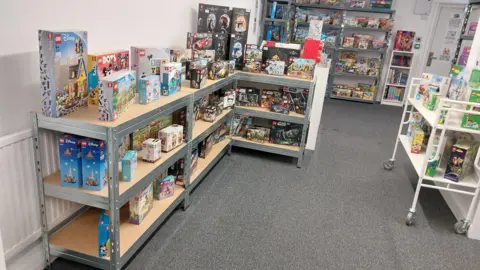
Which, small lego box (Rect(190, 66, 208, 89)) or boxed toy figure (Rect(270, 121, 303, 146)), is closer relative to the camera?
small lego box (Rect(190, 66, 208, 89))

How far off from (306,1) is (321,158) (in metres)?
4.79

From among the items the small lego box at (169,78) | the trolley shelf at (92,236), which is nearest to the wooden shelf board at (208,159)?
the trolley shelf at (92,236)

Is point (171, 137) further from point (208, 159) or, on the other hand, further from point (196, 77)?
point (208, 159)

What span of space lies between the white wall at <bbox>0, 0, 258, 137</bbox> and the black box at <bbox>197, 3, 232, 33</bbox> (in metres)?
0.77

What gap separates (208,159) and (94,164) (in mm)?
1556

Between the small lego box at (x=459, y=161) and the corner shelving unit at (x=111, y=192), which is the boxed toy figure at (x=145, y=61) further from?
the small lego box at (x=459, y=161)

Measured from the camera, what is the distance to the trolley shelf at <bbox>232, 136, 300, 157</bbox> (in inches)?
148

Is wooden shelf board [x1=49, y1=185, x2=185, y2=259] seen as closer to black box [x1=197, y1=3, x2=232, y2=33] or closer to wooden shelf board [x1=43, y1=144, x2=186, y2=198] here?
wooden shelf board [x1=43, y1=144, x2=186, y2=198]

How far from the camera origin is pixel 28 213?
5.95 feet

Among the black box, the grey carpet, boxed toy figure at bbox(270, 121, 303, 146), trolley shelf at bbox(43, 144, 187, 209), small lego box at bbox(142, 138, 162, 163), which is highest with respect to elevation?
the black box

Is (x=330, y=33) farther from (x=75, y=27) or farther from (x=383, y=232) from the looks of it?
(x=75, y=27)

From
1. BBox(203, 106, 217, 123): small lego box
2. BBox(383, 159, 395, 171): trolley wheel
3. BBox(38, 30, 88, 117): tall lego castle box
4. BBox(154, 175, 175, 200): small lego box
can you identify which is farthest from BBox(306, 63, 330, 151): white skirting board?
BBox(38, 30, 88, 117): tall lego castle box

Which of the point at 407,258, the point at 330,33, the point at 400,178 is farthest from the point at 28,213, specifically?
the point at 330,33

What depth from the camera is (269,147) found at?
3805 millimetres
